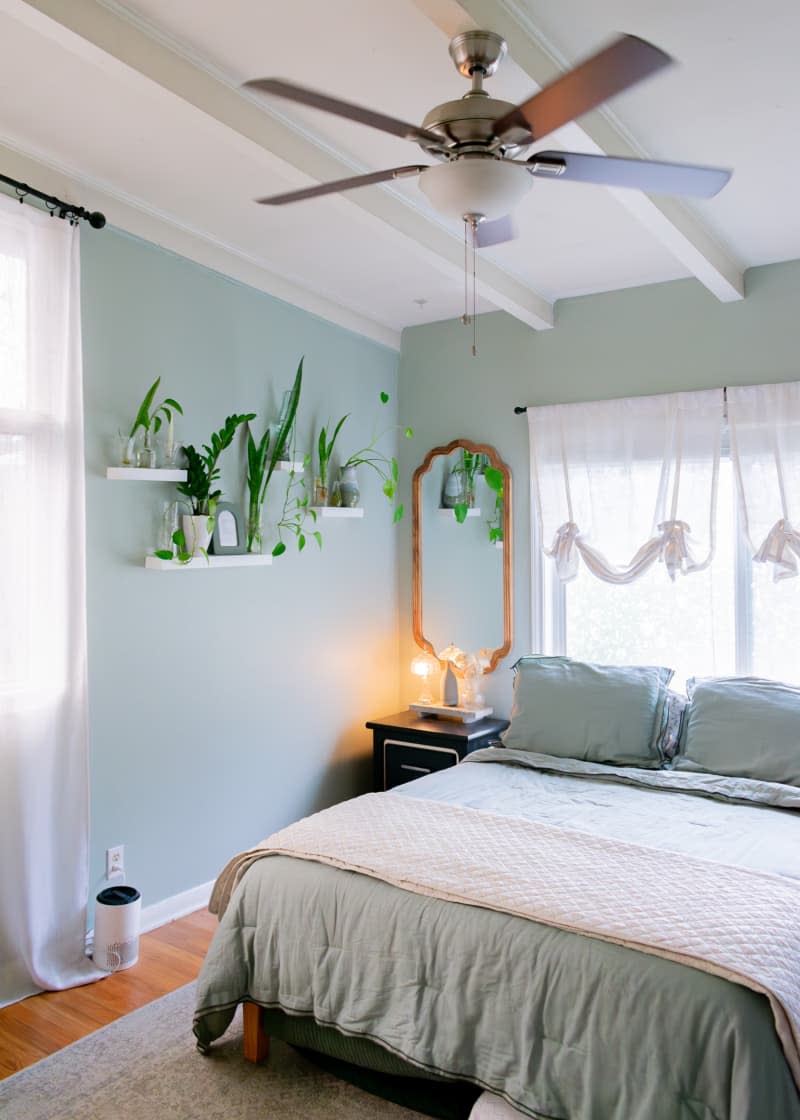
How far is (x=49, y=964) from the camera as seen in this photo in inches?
113

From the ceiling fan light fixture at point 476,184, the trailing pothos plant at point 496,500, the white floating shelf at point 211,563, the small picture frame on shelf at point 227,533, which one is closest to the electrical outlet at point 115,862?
the white floating shelf at point 211,563

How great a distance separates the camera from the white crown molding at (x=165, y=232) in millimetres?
2822

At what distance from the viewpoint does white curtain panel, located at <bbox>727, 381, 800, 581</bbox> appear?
359 cm

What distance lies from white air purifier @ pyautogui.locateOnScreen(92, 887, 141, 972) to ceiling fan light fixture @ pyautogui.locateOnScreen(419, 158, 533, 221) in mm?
2425

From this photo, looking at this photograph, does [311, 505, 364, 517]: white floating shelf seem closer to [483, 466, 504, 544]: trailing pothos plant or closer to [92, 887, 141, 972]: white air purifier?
[483, 466, 504, 544]: trailing pothos plant

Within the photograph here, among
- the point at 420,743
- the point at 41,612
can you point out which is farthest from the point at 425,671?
the point at 41,612

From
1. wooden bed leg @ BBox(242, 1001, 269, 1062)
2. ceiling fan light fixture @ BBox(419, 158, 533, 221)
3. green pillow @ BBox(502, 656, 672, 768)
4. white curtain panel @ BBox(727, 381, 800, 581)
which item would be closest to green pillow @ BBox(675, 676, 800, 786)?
green pillow @ BBox(502, 656, 672, 768)

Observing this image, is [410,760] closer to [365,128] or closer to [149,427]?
[149,427]

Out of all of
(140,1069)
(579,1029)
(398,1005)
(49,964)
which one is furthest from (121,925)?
(579,1029)

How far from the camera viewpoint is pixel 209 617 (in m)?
3.55

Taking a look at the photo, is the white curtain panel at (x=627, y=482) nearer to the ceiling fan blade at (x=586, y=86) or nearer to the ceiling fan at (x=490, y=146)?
the ceiling fan at (x=490, y=146)

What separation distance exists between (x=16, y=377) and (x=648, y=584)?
2698 mm

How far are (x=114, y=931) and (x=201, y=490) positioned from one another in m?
1.57

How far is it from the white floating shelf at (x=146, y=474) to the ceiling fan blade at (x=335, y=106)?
167cm
